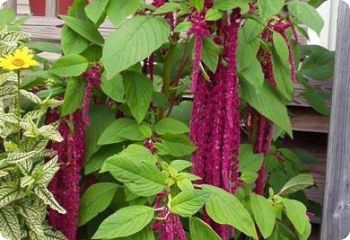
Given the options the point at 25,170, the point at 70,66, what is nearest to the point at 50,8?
the point at 70,66

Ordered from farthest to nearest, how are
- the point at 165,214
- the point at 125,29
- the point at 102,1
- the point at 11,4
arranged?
the point at 11,4 < the point at 102,1 < the point at 125,29 < the point at 165,214

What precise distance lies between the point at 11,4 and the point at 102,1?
129cm

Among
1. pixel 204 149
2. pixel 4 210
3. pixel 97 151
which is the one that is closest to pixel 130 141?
pixel 97 151

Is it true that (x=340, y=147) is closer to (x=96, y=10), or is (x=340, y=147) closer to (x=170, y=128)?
(x=170, y=128)

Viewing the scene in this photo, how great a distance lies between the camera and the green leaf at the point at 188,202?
117 centimetres

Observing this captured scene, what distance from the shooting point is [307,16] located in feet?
4.38

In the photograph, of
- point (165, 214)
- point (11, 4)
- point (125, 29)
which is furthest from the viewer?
point (11, 4)

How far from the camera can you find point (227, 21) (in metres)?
1.40

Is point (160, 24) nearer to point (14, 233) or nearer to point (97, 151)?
point (97, 151)

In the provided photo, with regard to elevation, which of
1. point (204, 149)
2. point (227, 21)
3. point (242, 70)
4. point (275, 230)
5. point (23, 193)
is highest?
point (227, 21)

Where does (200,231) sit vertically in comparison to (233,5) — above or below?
below

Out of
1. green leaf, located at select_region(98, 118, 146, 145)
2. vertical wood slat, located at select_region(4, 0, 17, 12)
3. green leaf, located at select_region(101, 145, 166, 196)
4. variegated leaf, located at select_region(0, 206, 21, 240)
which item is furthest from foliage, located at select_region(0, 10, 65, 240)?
vertical wood slat, located at select_region(4, 0, 17, 12)

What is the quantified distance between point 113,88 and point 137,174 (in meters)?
0.27

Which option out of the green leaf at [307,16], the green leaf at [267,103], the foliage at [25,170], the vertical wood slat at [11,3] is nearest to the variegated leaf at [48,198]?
the foliage at [25,170]
